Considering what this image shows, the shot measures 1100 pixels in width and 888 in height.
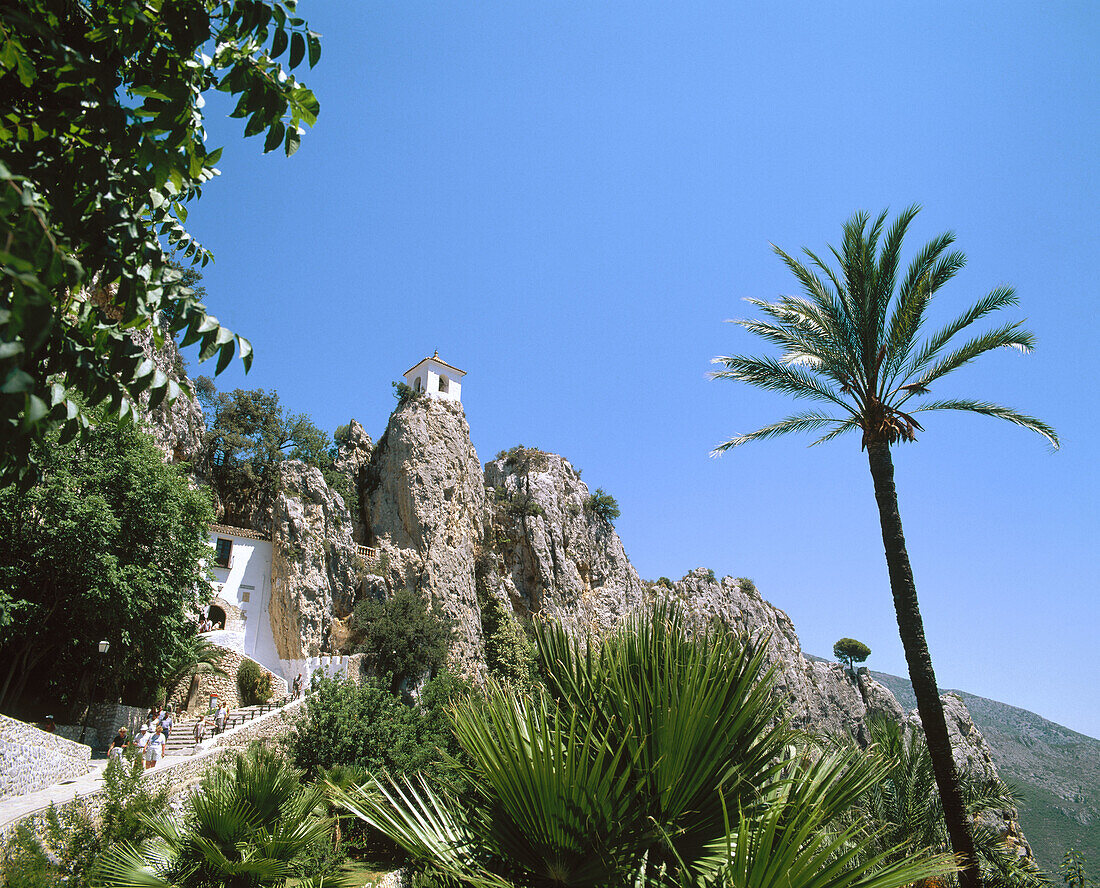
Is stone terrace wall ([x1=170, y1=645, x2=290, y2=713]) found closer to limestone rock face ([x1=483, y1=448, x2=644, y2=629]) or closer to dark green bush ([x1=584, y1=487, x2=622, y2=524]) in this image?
limestone rock face ([x1=483, y1=448, x2=644, y2=629])

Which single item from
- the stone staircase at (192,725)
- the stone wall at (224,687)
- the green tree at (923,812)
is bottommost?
the stone staircase at (192,725)

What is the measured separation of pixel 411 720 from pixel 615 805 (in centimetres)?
Result: 1828

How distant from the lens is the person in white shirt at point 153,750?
14328 millimetres

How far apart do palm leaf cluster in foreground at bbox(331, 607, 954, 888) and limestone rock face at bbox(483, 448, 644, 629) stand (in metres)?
34.7

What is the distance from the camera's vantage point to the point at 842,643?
78.7 metres

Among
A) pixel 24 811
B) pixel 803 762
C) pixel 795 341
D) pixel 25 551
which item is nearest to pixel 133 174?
pixel 803 762

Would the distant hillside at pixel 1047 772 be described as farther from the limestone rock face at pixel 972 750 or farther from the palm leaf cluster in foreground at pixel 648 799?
the palm leaf cluster in foreground at pixel 648 799

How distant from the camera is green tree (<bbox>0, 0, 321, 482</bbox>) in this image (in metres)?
2.40

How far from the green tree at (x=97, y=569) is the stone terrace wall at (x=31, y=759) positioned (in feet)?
10.5

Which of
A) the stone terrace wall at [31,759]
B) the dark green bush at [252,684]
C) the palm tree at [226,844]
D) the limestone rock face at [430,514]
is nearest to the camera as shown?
the palm tree at [226,844]

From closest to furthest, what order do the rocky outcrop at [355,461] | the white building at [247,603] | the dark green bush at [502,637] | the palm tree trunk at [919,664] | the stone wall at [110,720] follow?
the palm tree trunk at [919,664], the stone wall at [110,720], the white building at [247,603], the dark green bush at [502,637], the rocky outcrop at [355,461]

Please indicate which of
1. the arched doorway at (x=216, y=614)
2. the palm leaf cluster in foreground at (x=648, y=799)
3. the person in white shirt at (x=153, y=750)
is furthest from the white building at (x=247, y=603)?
the palm leaf cluster in foreground at (x=648, y=799)

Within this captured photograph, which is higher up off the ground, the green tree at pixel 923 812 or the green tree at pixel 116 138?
the green tree at pixel 116 138

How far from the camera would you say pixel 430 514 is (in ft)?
120
